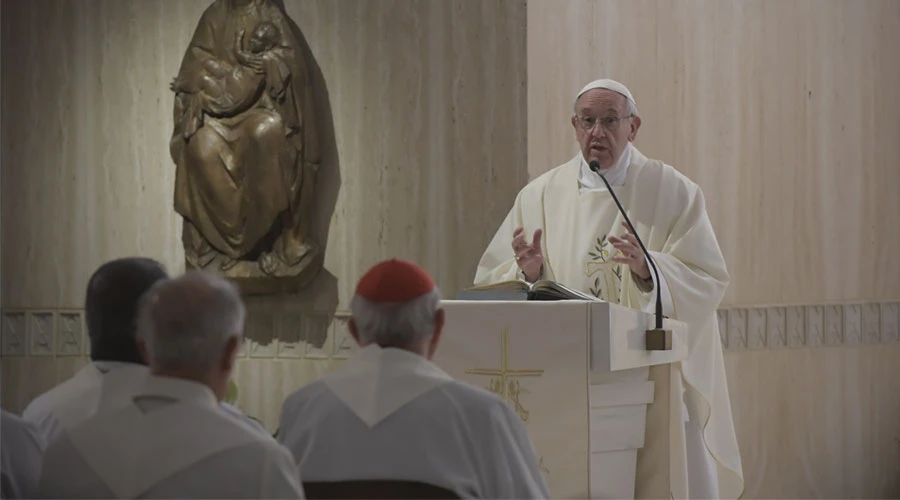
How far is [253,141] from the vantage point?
801 centimetres

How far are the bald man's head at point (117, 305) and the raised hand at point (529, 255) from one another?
237 cm

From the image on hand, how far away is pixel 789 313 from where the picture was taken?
8953mm

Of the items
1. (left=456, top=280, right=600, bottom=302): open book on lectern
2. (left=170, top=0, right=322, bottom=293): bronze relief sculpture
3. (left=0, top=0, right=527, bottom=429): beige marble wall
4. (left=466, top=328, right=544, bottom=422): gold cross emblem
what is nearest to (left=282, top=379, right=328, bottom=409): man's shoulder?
(left=466, top=328, right=544, bottom=422): gold cross emblem

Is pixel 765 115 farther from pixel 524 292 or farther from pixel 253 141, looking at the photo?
pixel 524 292

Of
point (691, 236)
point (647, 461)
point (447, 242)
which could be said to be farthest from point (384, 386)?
point (447, 242)

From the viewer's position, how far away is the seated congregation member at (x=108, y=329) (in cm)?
325

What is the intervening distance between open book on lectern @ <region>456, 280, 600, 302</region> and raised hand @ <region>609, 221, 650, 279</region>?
1.55 ft

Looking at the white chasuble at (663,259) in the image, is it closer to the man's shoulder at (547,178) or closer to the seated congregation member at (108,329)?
the man's shoulder at (547,178)

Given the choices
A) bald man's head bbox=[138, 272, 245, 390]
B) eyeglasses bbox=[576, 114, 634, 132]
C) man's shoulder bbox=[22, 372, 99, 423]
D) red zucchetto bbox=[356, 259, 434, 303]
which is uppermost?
eyeglasses bbox=[576, 114, 634, 132]

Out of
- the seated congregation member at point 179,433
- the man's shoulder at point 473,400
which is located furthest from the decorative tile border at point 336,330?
the seated congregation member at point 179,433

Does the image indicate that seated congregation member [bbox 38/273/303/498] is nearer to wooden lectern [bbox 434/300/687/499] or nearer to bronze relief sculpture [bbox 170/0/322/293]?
wooden lectern [bbox 434/300/687/499]

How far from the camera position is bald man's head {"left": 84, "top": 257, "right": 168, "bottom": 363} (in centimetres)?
325

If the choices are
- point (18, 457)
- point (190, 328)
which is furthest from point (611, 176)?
point (190, 328)

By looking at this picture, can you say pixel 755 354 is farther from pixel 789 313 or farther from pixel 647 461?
pixel 647 461
